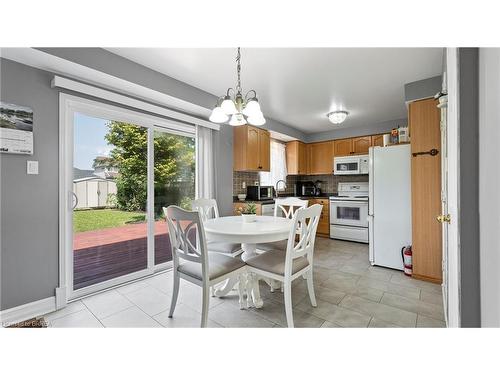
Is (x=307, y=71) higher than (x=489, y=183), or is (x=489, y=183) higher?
(x=307, y=71)

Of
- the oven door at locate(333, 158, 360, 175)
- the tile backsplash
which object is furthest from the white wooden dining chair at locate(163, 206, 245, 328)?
the oven door at locate(333, 158, 360, 175)

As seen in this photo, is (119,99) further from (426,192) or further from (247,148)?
(426,192)

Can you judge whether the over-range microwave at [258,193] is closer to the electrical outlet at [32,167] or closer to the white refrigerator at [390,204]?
the white refrigerator at [390,204]

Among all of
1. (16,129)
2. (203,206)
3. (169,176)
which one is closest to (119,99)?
(16,129)

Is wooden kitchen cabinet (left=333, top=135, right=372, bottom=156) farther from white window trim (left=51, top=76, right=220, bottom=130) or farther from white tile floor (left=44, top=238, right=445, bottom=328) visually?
white window trim (left=51, top=76, right=220, bottom=130)

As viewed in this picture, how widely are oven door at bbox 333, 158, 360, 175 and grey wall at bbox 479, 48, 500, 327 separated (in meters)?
3.83

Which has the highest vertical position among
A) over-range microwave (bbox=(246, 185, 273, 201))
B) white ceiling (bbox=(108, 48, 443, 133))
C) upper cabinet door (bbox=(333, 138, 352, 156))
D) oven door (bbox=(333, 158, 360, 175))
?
white ceiling (bbox=(108, 48, 443, 133))

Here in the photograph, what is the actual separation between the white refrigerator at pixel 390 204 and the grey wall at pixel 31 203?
138 inches

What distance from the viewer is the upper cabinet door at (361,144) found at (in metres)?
4.46

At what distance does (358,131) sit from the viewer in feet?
15.1

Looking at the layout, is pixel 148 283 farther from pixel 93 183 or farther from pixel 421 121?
pixel 421 121

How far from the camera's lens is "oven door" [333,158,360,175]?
14.6 ft

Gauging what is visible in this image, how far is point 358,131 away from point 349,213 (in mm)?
1784

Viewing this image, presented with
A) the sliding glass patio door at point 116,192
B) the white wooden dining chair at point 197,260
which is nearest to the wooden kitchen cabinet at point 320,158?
the sliding glass patio door at point 116,192
